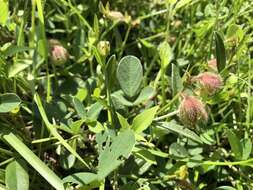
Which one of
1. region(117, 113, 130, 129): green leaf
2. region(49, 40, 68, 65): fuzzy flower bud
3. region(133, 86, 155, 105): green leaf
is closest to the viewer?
region(117, 113, 130, 129): green leaf

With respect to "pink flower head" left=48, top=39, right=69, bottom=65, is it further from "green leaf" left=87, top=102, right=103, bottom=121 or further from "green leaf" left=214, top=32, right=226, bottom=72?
"green leaf" left=214, top=32, right=226, bottom=72

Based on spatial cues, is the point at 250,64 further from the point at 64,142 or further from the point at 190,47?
the point at 64,142

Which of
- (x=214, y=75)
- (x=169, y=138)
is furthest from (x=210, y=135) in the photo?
(x=214, y=75)

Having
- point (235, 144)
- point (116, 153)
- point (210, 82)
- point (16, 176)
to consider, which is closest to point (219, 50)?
point (210, 82)

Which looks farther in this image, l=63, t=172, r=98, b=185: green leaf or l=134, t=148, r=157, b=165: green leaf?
l=134, t=148, r=157, b=165: green leaf

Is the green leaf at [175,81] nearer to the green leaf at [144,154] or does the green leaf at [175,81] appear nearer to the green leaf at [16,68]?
the green leaf at [144,154]

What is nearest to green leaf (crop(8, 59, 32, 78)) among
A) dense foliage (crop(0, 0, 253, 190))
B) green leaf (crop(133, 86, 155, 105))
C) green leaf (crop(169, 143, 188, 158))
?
dense foliage (crop(0, 0, 253, 190))
